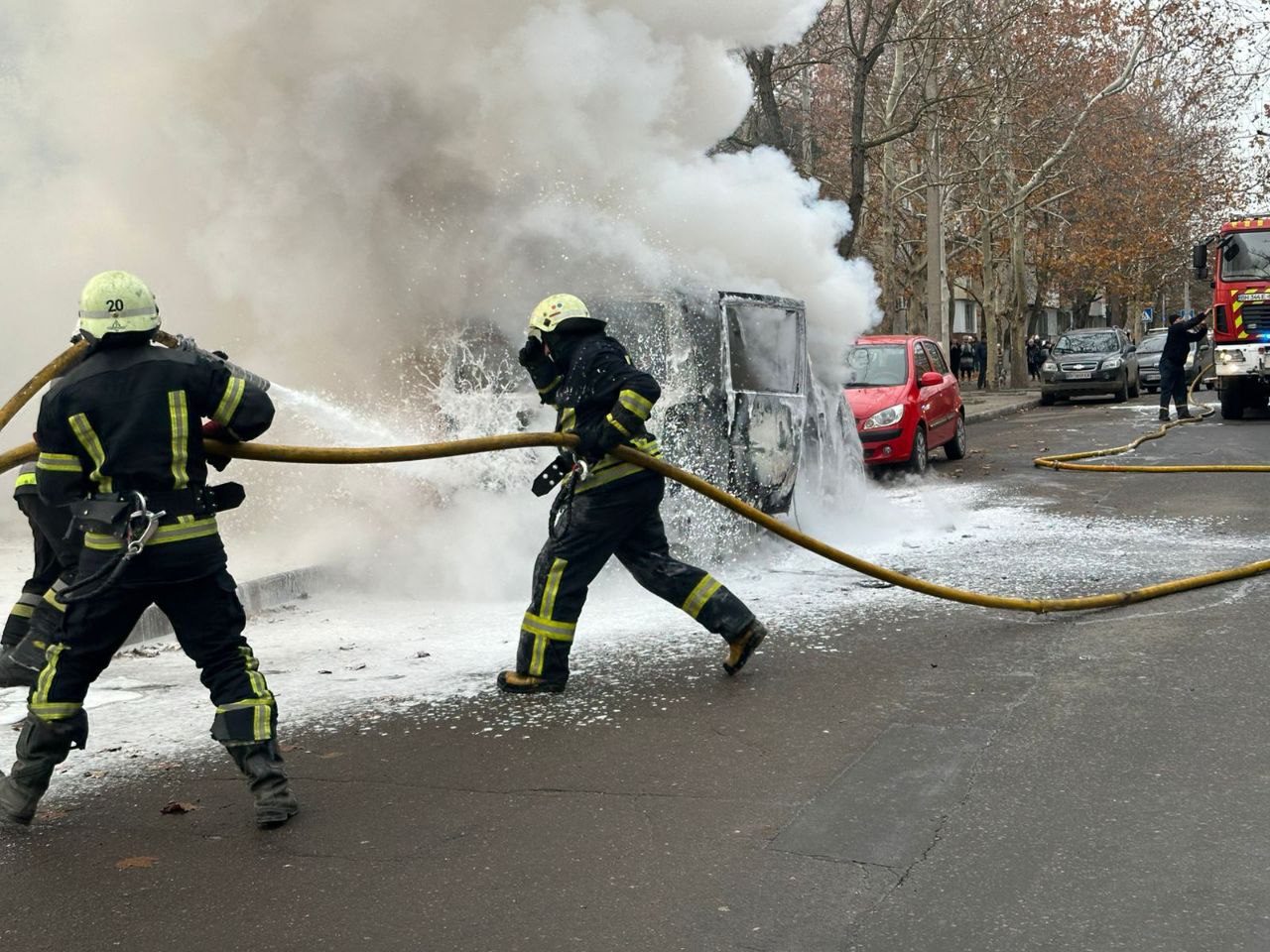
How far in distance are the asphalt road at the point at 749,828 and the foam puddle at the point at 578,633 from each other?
182mm

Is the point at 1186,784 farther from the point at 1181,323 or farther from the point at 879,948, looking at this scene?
the point at 1181,323

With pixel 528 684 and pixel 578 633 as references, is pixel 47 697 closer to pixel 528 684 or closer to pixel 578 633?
pixel 528 684

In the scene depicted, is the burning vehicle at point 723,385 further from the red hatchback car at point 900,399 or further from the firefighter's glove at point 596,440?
the red hatchback car at point 900,399

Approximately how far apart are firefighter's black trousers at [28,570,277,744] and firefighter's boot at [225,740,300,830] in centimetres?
4

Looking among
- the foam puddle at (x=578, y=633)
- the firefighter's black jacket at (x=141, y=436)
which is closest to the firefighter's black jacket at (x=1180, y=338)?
the foam puddle at (x=578, y=633)

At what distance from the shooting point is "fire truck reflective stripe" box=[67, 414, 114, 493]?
12.8 ft

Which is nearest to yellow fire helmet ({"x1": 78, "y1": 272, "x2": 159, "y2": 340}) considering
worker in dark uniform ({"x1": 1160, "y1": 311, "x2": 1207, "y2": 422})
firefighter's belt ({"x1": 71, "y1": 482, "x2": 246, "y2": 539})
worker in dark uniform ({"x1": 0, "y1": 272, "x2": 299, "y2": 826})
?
worker in dark uniform ({"x1": 0, "y1": 272, "x2": 299, "y2": 826})

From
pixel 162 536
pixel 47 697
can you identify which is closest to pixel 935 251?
pixel 162 536

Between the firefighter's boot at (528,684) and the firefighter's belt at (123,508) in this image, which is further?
the firefighter's boot at (528,684)

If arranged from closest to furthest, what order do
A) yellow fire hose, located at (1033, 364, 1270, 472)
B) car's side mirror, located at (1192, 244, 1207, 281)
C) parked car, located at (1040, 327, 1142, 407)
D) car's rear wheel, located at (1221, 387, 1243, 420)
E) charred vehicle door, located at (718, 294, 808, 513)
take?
charred vehicle door, located at (718, 294, 808, 513), yellow fire hose, located at (1033, 364, 1270, 472), car's side mirror, located at (1192, 244, 1207, 281), car's rear wheel, located at (1221, 387, 1243, 420), parked car, located at (1040, 327, 1142, 407)

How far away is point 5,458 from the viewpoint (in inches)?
195

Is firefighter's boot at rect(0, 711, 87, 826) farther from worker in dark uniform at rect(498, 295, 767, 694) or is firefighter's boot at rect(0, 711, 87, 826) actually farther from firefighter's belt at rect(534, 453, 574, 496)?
firefighter's belt at rect(534, 453, 574, 496)

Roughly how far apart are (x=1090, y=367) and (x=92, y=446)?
24.7 meters

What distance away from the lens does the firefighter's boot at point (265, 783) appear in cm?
394
